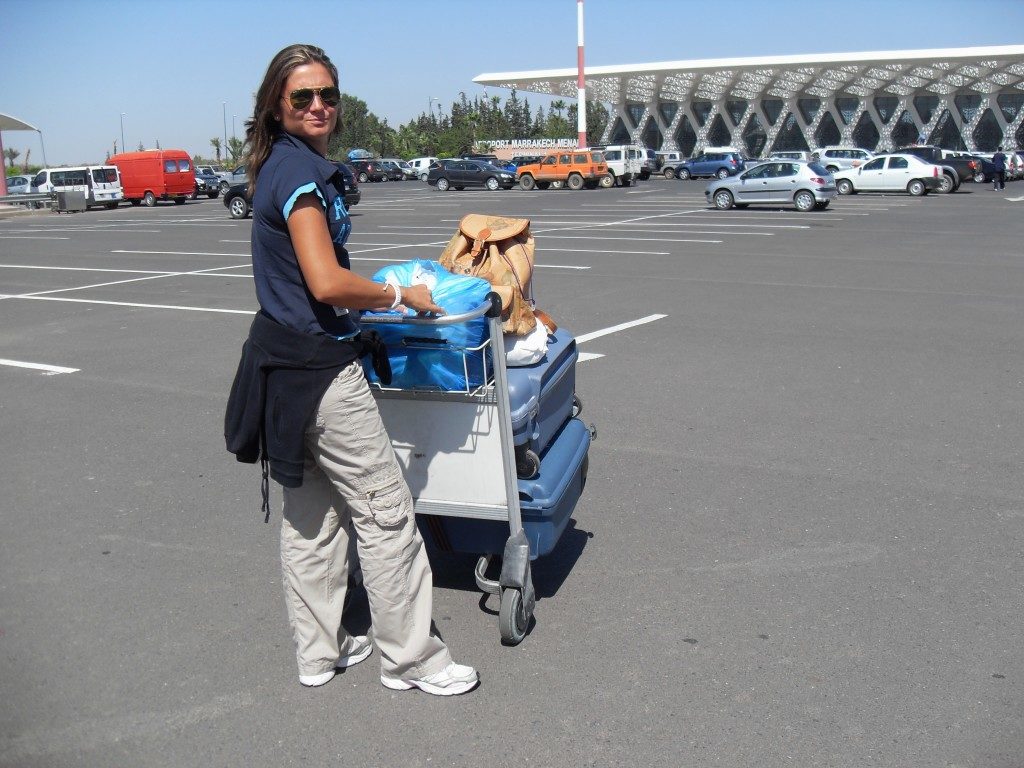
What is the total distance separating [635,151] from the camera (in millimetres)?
48000

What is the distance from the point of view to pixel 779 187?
1117 inches

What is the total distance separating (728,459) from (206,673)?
315 cm

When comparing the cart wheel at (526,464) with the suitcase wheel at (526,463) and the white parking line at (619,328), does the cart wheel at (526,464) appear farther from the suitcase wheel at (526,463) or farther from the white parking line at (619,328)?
the white parking line at (619,328)

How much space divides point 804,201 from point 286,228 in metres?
26.8

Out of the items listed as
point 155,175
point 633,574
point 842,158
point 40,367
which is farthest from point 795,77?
point 633,574

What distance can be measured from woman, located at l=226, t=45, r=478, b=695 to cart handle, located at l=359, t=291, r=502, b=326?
5 cm

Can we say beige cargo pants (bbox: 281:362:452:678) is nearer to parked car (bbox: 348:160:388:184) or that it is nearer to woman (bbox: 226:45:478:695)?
woman (bbox: 226:45:478:695)

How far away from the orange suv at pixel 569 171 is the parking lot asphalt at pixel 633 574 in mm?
36164

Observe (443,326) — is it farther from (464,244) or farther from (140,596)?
(140,596)

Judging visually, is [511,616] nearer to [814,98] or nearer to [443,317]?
[443,317]

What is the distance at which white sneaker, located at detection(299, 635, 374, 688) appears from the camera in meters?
3.23

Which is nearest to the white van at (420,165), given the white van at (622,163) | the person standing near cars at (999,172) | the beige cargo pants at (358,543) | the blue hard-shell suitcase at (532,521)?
the white van at (622,163)

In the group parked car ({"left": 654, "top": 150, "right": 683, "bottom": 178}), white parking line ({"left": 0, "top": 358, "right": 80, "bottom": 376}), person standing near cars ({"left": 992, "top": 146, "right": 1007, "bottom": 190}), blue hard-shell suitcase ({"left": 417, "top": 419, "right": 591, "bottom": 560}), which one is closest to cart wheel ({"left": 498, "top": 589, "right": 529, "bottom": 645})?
blue hard-shell suitcase ({"left": 417, "top": 419, "right": 591, "bottom": 560})

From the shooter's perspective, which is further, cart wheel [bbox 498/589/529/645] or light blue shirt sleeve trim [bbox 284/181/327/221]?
cart wheel [bbox 498/589/529/645]
